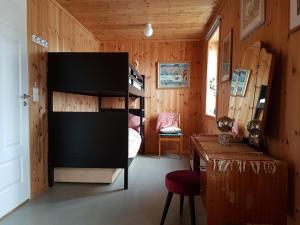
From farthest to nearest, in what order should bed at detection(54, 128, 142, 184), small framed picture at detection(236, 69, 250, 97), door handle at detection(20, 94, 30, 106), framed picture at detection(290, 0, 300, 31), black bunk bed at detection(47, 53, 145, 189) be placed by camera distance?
bed at detection(54, 128, 142, 184), black bunk bed at detection(47, 53, 145, 189), door handle at detection(20, 94, 30, 106), small framed picture at detection(236, 69, 250, 97), framed picture at detection(290, 0, 300, 31)

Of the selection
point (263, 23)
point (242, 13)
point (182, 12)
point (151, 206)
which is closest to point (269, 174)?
point (263, 23)

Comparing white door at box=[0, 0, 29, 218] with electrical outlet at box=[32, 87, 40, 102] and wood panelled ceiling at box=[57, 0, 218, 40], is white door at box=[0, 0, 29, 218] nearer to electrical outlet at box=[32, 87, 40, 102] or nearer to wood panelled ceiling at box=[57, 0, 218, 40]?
electrical outlet at box=[32, 87, 40, 102]

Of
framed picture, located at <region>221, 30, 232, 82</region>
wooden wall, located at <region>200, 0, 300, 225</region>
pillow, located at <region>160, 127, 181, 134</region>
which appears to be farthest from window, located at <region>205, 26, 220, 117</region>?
wooden wall, located at <region>200, 0, 300, 225</region>

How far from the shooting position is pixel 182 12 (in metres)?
3.51

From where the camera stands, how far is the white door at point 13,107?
7.34 ft

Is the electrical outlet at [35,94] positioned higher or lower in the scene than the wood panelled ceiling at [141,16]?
lower

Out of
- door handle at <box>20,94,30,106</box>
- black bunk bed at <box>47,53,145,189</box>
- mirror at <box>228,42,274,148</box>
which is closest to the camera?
mirror at <box>228,42,274,148</box>

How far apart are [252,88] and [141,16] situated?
7.88 feet

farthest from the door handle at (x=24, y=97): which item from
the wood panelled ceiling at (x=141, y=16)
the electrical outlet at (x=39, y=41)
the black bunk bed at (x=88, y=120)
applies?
the wood panelled ceiling at (x=141, y=16)

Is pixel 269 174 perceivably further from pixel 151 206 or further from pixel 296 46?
pixel 151 206

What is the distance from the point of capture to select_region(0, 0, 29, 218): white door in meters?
2.24

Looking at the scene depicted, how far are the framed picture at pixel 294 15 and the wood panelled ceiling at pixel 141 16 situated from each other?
194 centimetres

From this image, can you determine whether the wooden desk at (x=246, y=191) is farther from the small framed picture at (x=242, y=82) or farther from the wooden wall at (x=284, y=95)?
the small framed picture at (x=242, y=82)

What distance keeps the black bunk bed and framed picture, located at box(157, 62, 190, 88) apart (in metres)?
2.26
